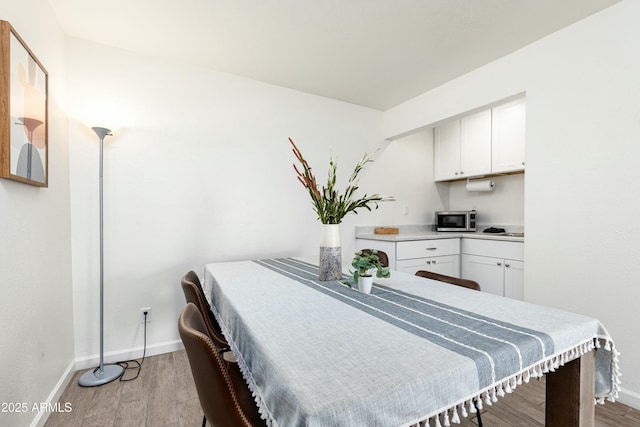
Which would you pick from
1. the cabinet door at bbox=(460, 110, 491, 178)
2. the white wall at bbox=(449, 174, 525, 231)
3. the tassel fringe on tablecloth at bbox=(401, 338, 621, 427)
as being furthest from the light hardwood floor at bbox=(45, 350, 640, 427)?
the cabinet door at bbox=(460, 110, 491, 178)

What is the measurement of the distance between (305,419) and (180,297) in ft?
7.55

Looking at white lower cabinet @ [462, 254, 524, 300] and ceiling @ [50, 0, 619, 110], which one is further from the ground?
ceiling @ [50, 0, 619, 110]

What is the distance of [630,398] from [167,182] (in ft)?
11.2

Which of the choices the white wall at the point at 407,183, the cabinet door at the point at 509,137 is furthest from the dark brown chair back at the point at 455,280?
the cabinet door at the point at 509,137

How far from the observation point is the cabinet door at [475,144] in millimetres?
3348

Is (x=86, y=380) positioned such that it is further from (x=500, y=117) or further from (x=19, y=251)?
(x=500, y=117)

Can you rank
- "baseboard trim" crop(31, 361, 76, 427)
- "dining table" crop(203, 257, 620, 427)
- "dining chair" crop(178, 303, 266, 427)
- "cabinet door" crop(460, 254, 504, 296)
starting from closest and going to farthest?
"dining table" crop(203, 257, 620, 427)
"dining chair" crop(178, 303, 266, 427)
"baseboard trim" crop(31, 361, 76, 427)
"cabinet door" crop(460, 254, 504, 296)

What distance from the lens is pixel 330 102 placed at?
333cm

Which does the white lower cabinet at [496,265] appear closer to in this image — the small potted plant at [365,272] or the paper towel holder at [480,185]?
the paper towel holder at [480,185]

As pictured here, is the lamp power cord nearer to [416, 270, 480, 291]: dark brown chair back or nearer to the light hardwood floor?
the light hardwood floor

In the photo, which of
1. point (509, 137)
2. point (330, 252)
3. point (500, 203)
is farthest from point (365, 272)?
point (500, 203)

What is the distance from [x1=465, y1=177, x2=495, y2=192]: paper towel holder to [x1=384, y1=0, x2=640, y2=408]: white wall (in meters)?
1.28

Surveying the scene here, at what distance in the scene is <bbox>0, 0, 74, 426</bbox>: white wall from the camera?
4.38 ft

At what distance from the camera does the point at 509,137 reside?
10.2ft
